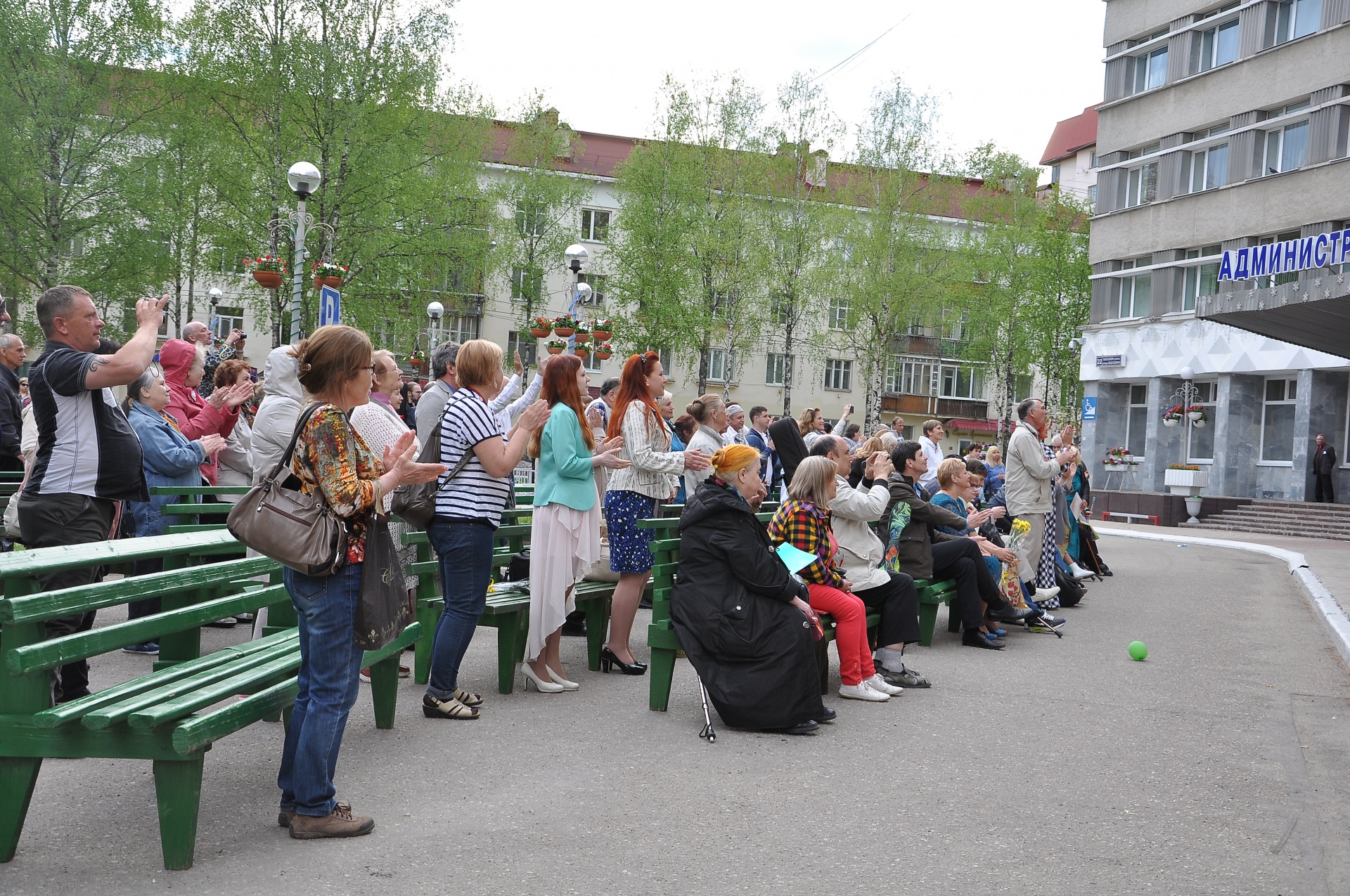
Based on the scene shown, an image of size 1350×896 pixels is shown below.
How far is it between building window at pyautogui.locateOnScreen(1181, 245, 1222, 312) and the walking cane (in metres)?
34.9

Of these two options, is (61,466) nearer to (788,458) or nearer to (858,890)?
(858,890)

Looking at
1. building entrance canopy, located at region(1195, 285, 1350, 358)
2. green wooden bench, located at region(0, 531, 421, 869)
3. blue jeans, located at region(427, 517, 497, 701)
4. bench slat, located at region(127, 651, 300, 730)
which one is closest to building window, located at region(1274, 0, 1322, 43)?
building entrance canopy, located at region(1195, 285, 1350, 358)

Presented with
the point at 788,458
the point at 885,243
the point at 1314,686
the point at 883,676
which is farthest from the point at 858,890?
the point at 885,243

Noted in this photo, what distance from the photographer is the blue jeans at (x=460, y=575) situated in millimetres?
6227

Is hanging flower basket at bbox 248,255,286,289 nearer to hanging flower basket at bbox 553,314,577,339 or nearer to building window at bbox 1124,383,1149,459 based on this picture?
hanging flower basket at bbox 553,314,577,339

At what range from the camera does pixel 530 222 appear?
55.3 m

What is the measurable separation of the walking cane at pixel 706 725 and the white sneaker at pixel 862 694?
1.24m

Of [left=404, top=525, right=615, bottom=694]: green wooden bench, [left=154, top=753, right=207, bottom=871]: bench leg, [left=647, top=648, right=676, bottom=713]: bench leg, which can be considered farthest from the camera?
[left=404, top=525, right=615, bottom=694]: green wooden bench

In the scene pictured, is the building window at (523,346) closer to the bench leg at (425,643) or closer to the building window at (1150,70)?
the building window at (1150,70)

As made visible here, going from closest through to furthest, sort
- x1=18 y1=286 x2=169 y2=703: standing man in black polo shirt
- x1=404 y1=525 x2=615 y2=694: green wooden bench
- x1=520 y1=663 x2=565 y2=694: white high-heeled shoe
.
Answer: x1=18 y1=286 x2=169 y2=703: standing man in black polo shirt → x1=404 y1=525 x2=615 y2=694: green wooden bench → x1=520 y1=663 x2=565 y2=694: white high-heeled shoe

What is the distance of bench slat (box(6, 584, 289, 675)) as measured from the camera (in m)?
3.86

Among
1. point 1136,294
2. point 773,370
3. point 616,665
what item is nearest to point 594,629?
point 616,665

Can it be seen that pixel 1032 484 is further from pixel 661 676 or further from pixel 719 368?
pixel 719 368

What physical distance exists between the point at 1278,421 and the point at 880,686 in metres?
32.6
